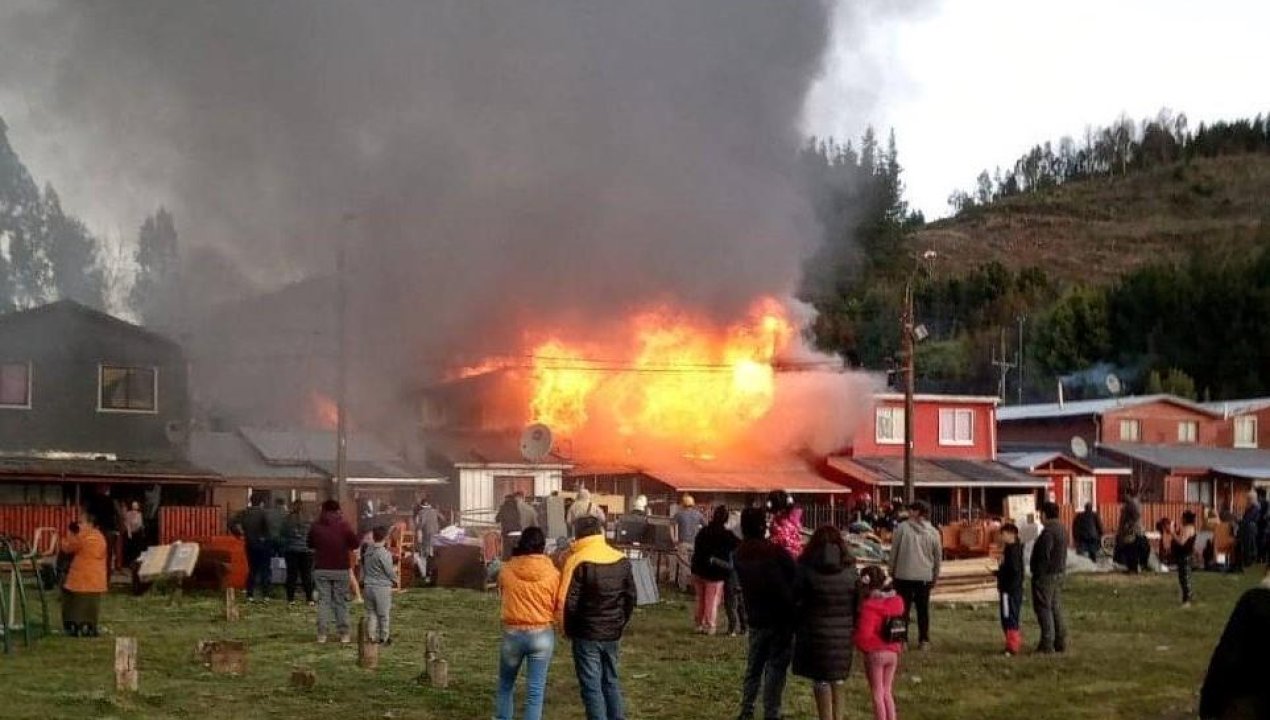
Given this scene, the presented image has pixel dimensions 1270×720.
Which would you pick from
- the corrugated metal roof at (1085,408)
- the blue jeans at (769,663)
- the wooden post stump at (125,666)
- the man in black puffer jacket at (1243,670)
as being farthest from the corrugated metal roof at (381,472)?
the man in black puffer jacket at (1243,670)

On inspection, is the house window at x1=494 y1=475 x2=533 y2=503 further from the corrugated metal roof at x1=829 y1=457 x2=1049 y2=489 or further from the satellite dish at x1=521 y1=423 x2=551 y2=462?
the corrugated metal roof at x1=829 y1=457 x2=1049 y2=489

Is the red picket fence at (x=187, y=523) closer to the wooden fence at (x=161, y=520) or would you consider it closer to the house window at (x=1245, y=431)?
the wooden fence at (x=161, y=520)

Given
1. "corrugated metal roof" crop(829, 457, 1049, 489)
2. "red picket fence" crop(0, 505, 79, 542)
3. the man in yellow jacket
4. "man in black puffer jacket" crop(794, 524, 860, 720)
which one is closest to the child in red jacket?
"man in black puffer jacket" crop(794, 524, 860, 720)

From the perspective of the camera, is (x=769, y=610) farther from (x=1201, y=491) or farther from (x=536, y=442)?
(x=1201, y=491)

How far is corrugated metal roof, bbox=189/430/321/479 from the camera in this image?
4091 centimetres

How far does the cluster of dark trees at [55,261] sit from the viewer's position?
51125 millimetres

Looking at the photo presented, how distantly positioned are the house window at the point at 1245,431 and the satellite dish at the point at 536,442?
40157mm

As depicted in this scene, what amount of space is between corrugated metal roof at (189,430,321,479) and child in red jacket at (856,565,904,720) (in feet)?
101

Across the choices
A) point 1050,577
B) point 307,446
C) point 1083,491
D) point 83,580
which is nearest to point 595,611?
point 1050,577

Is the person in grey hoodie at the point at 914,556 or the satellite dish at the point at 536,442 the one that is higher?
the satellite dish at the point at 536,442

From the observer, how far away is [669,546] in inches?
1017

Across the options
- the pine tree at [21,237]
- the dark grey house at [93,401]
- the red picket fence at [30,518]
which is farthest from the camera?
the pine tree at [21,237]

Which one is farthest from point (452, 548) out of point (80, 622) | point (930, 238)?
point (930, 238)

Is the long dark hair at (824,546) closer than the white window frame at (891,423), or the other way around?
the long dark hair at (824,546)
